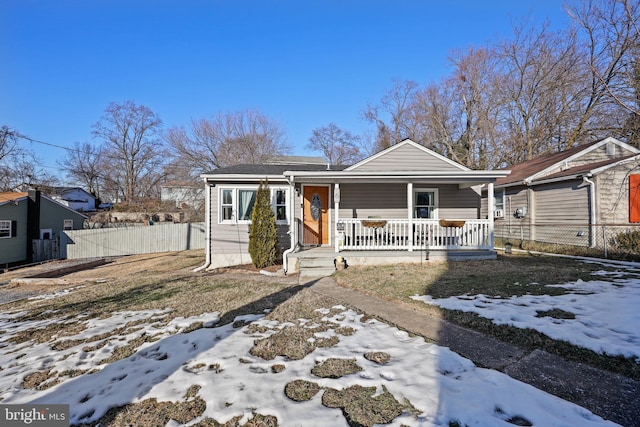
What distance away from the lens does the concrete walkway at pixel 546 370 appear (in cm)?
222

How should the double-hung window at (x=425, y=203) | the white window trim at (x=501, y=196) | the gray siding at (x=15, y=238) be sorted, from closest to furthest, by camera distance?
the double-hung window at (x=425, y=203) < the white window trim at (x=501, y=196) < the gray siding at (x=15, y=238)

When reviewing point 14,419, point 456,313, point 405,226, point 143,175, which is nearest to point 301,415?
point 14,419

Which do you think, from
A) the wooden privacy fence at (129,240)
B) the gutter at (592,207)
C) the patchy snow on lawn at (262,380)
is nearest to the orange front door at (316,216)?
the patchy snow on lawn at (262,380)

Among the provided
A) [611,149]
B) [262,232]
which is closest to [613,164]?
[611,149]

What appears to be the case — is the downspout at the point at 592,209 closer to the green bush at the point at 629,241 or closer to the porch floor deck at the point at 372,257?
the green bush at the point at 629,241

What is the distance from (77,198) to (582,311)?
4466 centimetres

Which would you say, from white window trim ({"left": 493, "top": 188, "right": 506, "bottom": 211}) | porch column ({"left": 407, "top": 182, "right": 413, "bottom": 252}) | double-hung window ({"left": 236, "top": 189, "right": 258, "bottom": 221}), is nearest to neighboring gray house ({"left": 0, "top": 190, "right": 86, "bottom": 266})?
double-hung window ({"left": 236, "top": 189, "right": 258, "bottom": 221})

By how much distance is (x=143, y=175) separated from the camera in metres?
34.6

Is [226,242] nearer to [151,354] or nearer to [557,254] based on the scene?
[151,354]

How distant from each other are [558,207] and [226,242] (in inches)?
510

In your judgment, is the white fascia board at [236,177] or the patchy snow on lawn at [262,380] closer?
the patchy snow on lawn at [262,380]

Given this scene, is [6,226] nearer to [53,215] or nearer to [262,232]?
[53,215]

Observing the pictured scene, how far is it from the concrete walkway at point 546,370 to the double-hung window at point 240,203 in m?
6.93

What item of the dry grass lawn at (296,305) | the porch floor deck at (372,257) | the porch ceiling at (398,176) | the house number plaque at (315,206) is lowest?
the dry grass lawn at (296,305)
